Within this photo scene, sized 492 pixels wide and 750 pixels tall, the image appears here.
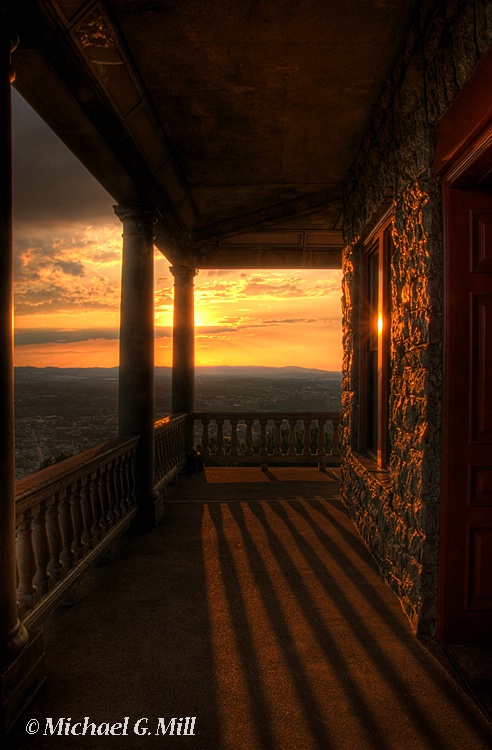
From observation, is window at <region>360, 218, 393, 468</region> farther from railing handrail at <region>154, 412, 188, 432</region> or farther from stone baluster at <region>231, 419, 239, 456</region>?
stone baluster at <region>231, 419, 239, 456</region>

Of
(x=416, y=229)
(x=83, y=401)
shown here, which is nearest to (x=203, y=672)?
(x=416, y=229)

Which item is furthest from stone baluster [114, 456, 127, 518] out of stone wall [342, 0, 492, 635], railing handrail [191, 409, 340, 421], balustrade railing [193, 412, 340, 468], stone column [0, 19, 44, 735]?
railing handrail [191, 409, 340, 421]

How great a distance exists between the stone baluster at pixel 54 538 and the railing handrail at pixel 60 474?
5.0 inches

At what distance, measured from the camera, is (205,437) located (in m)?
8.53

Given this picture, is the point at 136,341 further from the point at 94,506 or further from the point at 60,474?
the point at 60,474

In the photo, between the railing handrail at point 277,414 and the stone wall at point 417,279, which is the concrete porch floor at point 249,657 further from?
the railing handrail at point 277,414

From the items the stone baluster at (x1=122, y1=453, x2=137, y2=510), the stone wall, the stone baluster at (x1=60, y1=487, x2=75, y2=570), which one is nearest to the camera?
the stone wall

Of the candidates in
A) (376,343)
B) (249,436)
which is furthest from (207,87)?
(249,436)

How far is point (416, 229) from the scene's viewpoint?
10.1 ft

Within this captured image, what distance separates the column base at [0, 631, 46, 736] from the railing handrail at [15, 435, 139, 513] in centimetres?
70

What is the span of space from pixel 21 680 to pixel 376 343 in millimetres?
4053

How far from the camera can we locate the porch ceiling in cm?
307

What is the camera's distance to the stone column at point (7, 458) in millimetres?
2189

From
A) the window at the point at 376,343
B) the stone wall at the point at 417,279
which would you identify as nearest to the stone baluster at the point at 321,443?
the window at the point at 376,343
